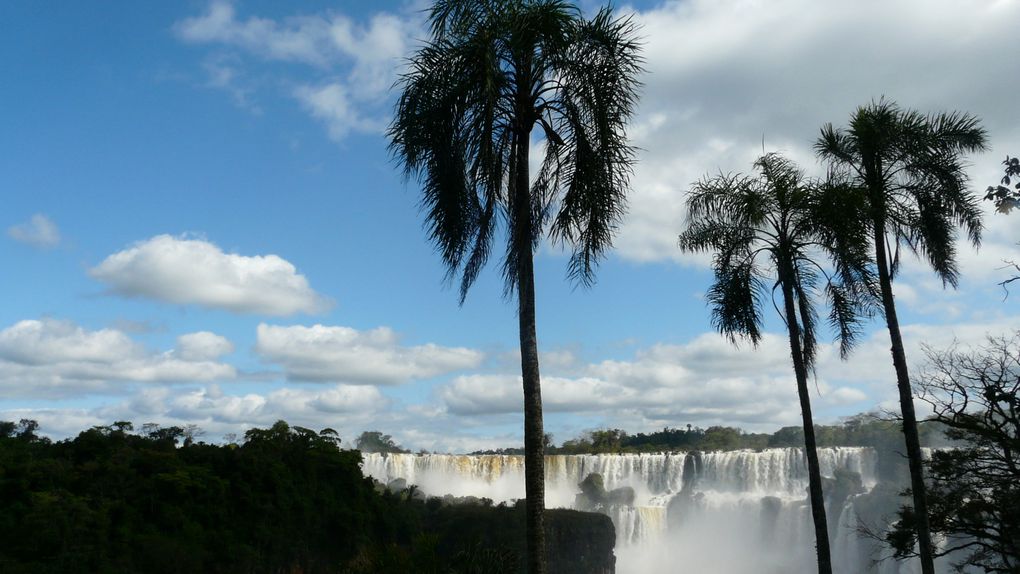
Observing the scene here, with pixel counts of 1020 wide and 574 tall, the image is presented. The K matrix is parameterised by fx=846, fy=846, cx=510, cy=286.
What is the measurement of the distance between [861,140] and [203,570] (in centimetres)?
2183

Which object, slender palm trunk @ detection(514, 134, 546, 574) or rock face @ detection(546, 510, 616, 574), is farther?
rock face @ detection(546, 510, 616, 574)

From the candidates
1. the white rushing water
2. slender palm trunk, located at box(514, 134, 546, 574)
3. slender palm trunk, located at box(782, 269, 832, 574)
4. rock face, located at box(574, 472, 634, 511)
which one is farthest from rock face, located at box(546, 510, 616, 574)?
slender palm trunk, located at box(514, 134, 546, 574)

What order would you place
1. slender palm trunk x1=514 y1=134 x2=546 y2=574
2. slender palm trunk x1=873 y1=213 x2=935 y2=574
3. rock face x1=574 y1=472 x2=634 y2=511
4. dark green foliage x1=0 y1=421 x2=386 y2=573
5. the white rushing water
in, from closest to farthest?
slender palm trunk x1=514 y1=134 x2=546 y2=574 → slender palm trunk x1=873 y1=213 x2=935 y2=574 → dark green foliage x1=0 y1=421 x2=386 y2=573 → the white rushing water → rock face x1=574 y1=472 x2=634 y2=511

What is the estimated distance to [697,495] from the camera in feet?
200

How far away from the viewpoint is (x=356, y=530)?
31609 millimetres

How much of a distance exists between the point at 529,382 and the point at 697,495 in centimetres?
5612

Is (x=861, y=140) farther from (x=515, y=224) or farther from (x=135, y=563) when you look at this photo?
(x=135, y=563)

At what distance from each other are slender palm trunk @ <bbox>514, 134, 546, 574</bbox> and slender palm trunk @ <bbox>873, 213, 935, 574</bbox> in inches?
254

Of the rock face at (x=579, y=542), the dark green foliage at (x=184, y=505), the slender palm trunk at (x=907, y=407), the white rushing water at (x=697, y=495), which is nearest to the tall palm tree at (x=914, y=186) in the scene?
the slender palm trunk at (x=907, y=407)

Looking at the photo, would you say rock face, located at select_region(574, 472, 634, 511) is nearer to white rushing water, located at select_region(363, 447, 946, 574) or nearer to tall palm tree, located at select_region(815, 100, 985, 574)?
white rushing water, located at select_region(363, 447, 946, 574)

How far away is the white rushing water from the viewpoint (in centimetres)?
5722

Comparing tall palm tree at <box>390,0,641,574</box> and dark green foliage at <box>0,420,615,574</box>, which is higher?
tall palm tree at <box>390,0,641,574</box>

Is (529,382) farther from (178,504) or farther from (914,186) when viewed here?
(178,504)

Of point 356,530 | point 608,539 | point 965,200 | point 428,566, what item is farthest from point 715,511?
point 428,566
